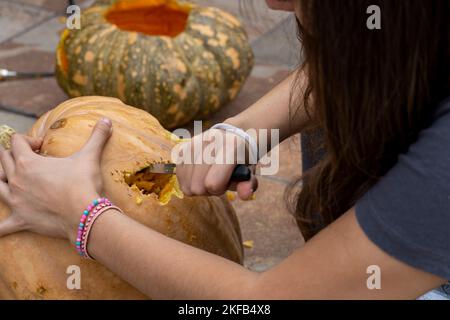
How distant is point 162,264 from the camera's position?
128 cm

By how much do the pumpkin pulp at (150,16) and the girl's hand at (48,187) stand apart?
1.56 meters

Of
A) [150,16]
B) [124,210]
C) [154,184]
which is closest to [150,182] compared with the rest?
[154,184]

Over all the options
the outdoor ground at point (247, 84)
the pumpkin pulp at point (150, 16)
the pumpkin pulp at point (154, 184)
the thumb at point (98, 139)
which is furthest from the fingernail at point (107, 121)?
the pumpkin pulp at point (150, 16)

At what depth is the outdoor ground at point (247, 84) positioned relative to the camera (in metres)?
2.35

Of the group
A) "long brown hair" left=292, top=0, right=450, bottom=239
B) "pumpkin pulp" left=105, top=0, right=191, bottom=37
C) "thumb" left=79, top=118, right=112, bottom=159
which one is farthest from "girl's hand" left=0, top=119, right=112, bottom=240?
"pumpkin pulp" left=105, top=0, right=191, bottom=37

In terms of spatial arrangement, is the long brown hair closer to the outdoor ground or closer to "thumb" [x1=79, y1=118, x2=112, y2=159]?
"thumb" [x1=79, y1=118, x2=112, y2=159]

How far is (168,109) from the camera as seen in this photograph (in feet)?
9.11

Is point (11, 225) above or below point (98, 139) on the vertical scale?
below

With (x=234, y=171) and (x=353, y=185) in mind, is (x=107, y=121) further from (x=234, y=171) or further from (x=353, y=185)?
(x=353, y=185)

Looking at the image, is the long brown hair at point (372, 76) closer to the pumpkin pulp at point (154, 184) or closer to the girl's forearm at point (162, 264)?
the girl's forearm at point (162, 264)

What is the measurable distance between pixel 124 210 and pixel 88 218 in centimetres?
19

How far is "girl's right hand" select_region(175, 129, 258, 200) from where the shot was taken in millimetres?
1339

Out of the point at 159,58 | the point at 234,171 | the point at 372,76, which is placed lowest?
the point at 159,58

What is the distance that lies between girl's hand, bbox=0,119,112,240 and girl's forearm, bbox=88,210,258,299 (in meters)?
0.07
